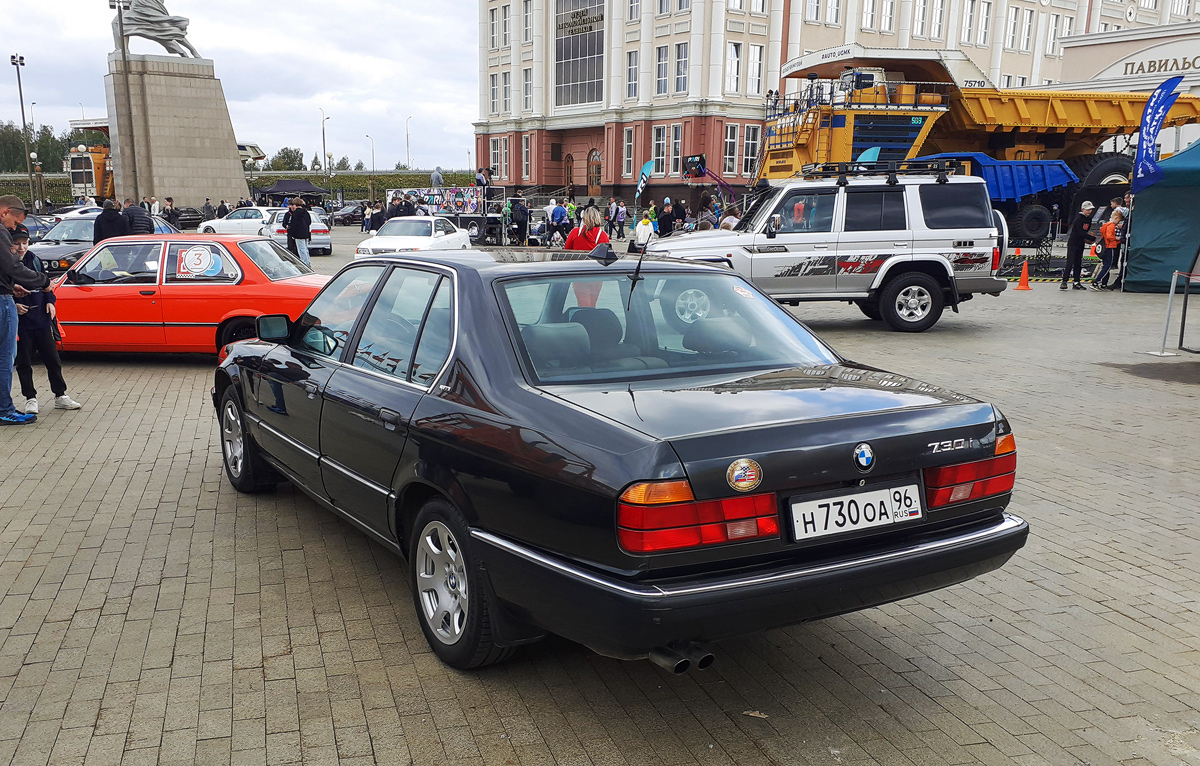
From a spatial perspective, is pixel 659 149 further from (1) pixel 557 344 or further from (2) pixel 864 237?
(1) pixel 557 344

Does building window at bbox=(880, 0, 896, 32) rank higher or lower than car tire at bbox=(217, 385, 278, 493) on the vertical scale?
higher

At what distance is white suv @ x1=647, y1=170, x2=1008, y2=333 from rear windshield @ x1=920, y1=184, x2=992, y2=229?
0.05 feet

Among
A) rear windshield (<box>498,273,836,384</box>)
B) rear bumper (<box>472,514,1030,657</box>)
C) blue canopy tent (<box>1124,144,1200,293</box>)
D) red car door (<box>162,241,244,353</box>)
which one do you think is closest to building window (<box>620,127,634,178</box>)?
blue canopy tent (<box>1124,144,1200,293</box>)

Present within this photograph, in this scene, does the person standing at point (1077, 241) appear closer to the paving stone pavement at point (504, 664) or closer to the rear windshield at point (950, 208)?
the rear windshield at point (950, 208)

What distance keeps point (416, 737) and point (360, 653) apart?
2.27 ft

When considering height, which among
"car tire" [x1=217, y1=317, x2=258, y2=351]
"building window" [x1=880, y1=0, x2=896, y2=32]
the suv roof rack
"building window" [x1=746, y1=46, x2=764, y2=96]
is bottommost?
"car tire" [x1=217, y1=317, x2=258, y2=351]

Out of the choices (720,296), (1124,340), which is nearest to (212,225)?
(1124,340)

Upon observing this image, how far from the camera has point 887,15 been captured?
52.9 meters

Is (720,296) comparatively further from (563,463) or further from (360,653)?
(360,653)

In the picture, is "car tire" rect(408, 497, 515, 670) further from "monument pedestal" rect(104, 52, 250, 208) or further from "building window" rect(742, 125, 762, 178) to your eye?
"building window" rect(742, 125, 762, 178)

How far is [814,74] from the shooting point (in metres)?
24.6

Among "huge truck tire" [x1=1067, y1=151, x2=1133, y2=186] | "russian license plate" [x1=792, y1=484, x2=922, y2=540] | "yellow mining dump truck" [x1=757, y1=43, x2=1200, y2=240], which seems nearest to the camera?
"russian license plate" [x1=792, y1=484, x2=922, y2=540]

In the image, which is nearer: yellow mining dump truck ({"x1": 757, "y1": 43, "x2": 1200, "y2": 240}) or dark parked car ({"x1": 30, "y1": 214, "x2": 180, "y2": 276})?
dark parked car ({"x1": 30, "y1": 214, "x2": 180, "y2": 276})

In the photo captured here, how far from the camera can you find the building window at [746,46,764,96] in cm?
4975
